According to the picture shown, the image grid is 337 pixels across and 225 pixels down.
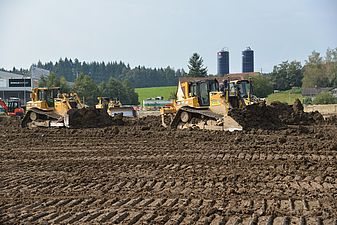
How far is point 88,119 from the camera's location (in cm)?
2388

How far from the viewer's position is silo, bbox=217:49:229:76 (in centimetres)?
9662

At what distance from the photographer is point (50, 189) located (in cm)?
868

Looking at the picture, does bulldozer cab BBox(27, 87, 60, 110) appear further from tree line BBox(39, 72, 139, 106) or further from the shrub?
tree line BBox(39, 72, 139, 106)

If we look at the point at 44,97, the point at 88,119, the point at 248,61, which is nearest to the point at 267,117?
the point at 88,119

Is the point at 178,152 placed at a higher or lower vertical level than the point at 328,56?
lower

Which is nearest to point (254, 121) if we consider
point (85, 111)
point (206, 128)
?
point (206, 128)

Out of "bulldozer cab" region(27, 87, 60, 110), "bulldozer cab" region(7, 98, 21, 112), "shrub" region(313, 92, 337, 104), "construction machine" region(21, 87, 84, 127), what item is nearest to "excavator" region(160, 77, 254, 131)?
"construction machine" region(21, 87, 84, 127)

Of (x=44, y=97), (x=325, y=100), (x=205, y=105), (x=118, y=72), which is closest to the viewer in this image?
(x=205, y=105)

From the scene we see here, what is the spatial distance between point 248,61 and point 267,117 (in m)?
76.5

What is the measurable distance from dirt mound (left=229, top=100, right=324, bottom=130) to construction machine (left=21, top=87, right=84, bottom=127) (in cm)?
908

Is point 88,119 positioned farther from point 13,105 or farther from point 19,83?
point 19,83

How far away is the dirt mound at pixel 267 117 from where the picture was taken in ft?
64.0

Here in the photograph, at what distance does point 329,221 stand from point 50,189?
489 centimetres

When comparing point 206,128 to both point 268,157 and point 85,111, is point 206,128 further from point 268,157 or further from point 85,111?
point 268,157
